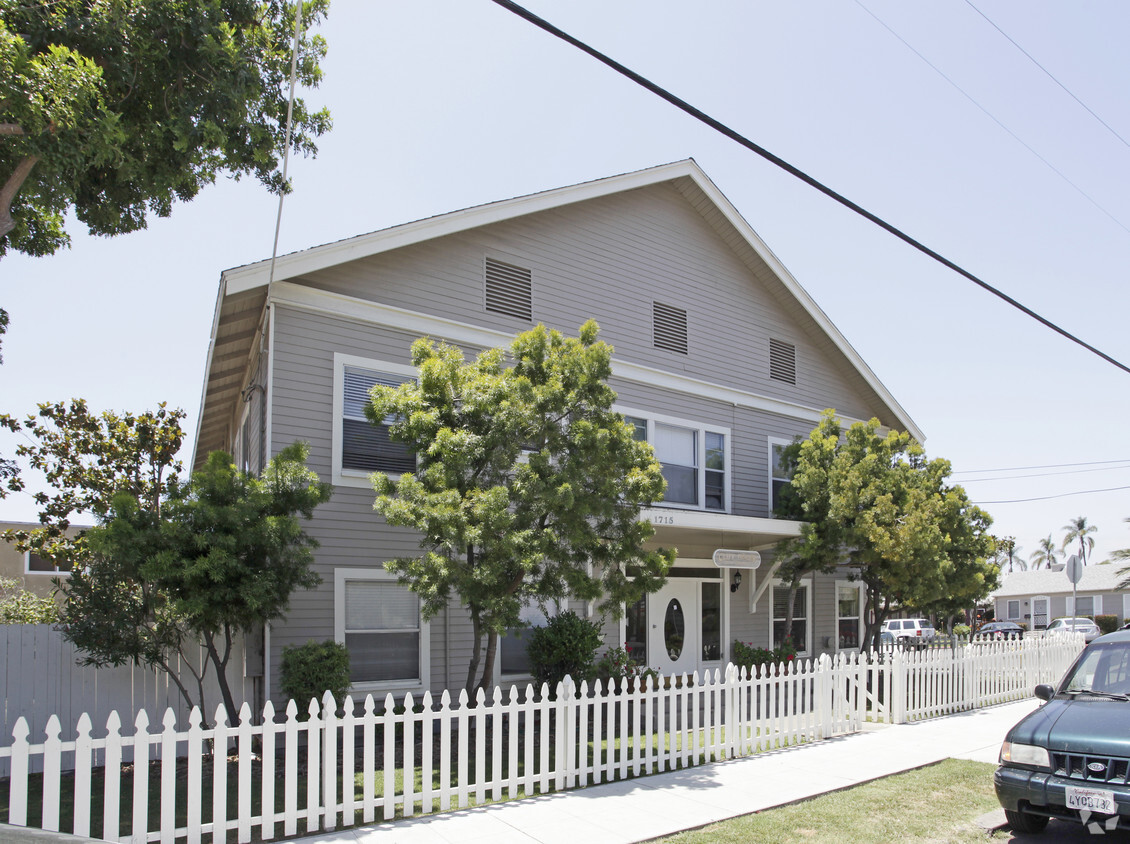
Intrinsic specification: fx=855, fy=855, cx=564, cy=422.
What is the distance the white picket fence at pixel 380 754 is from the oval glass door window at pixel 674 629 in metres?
3.17

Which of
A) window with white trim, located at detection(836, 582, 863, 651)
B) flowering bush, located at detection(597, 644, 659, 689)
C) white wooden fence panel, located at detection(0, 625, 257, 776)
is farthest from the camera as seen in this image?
window with white trim, located at detection(836, 582, 863, 651)

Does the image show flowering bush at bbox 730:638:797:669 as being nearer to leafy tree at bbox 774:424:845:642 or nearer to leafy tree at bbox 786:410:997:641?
leafy tree at bbox 774:424:845:642

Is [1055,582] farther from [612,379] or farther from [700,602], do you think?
[612,379]

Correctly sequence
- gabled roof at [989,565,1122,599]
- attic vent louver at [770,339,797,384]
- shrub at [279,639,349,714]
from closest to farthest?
shrub at [279,639,349,714]
attic vent louver at [770,339,797,384]
gabled roof at [989,565,1122,599]

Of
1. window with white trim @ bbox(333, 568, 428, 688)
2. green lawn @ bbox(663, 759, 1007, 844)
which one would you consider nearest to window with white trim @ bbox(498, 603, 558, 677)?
window with white trim @ bbox(333, 568, 428, 688)

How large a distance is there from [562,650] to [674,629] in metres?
4.30

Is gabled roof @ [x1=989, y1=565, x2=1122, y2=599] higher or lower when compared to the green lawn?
lower

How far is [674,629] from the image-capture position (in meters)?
16.9

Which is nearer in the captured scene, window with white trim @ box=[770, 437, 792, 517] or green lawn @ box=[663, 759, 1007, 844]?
green lawn @ box=[663, 759, 1007, 844]

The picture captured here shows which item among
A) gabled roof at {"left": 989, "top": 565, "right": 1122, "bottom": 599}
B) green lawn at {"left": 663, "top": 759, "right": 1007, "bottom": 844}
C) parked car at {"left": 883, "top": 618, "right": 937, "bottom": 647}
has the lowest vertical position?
parked car at {"left": 883, "top": 618, "right": 937, "bottom": 647}

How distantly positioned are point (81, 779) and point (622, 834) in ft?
13.6

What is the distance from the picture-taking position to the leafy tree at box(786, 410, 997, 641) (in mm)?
16047

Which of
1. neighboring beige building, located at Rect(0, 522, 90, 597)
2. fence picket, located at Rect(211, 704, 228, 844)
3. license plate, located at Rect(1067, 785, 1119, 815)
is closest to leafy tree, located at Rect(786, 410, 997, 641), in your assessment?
license plate, located at Rect(1067, 785, 1119, 815)

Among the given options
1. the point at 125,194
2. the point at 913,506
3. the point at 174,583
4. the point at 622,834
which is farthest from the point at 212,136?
the point at 913,506
